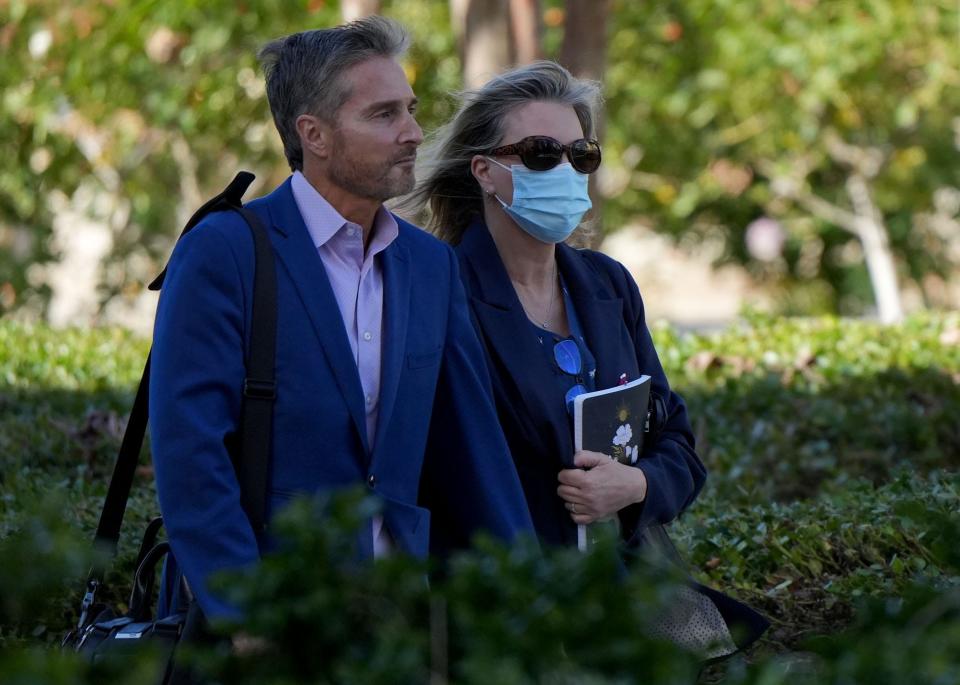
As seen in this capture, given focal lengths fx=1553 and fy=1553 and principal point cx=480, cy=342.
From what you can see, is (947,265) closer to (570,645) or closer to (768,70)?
(768,70)

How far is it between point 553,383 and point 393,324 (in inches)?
22.3

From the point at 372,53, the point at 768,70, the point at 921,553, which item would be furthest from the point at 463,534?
the point at 768,70

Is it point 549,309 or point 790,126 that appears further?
point 790,126

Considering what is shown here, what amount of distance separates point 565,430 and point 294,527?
1638mm

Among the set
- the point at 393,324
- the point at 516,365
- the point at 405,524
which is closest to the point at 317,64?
the point at 393,324

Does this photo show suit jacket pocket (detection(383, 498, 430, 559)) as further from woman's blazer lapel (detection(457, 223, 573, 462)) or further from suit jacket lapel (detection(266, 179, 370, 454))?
woman's blazer lapel (detection(457, 223, 573, 462))

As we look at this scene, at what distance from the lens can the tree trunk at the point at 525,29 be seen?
881 centimetres

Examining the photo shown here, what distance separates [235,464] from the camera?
289 cm

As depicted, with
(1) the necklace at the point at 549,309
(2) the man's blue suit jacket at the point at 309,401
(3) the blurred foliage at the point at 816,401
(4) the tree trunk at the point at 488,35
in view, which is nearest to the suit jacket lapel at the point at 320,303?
(2) the man's blue suit jacket at the point at 309,401

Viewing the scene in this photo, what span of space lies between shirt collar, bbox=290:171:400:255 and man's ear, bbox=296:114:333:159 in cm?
7

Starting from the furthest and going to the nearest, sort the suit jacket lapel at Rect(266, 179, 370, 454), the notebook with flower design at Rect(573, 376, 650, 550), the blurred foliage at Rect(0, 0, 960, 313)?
the blurred foliage at Rect(0, 0, 960, 313), the notebook with flower design at Rect(573, 376, 650, 550), the suit jacket lapel at Rect(266, 179, 370, 454)

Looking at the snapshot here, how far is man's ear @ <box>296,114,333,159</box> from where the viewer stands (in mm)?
3102

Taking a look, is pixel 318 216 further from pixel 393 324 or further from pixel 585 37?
pixel 585 37

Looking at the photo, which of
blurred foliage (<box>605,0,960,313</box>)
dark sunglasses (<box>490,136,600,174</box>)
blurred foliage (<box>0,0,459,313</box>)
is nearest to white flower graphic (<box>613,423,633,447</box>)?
dark sunglasses (<box>490,136,600,174</box>)
